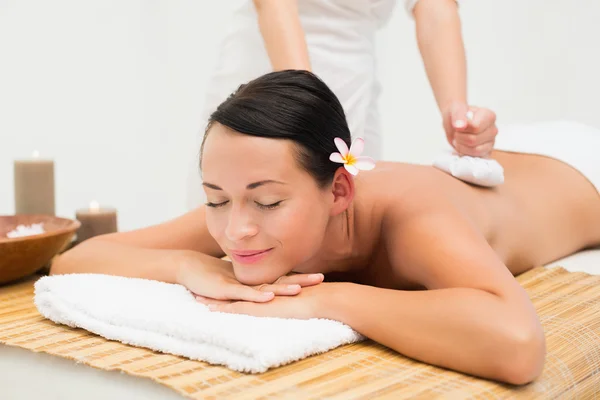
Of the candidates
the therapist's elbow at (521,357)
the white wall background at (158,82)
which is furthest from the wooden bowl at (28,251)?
the white wall background at (158,82)

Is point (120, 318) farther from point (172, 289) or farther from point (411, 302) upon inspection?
point (411, 302)

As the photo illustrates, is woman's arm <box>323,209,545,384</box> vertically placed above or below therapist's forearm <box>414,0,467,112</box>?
below

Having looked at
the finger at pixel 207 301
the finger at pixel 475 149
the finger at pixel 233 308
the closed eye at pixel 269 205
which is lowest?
the finger at pixel 207 301

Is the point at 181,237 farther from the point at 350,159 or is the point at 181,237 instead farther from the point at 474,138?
the point at 474,138

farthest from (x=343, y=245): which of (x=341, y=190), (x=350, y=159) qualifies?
(x=350, y=159)

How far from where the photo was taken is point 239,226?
148cm

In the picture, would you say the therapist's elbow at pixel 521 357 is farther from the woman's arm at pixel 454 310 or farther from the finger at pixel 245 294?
the finger at pixel 245 294

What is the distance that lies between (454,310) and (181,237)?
0.88m

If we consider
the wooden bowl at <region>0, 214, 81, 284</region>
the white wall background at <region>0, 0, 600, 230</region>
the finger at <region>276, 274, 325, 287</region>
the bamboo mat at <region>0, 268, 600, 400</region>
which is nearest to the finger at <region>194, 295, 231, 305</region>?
the finger at <region>276, 274, 325, 287</region>

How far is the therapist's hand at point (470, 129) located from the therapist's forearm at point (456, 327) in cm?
67

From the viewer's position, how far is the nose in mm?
1479

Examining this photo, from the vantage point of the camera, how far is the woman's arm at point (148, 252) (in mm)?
1788

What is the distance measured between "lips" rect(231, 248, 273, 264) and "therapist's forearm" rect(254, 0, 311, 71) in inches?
25.8

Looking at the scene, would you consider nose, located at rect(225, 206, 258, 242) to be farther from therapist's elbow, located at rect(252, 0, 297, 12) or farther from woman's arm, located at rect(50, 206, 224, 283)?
therapist's elbow, located at rect(252, 0, 297, 12)
